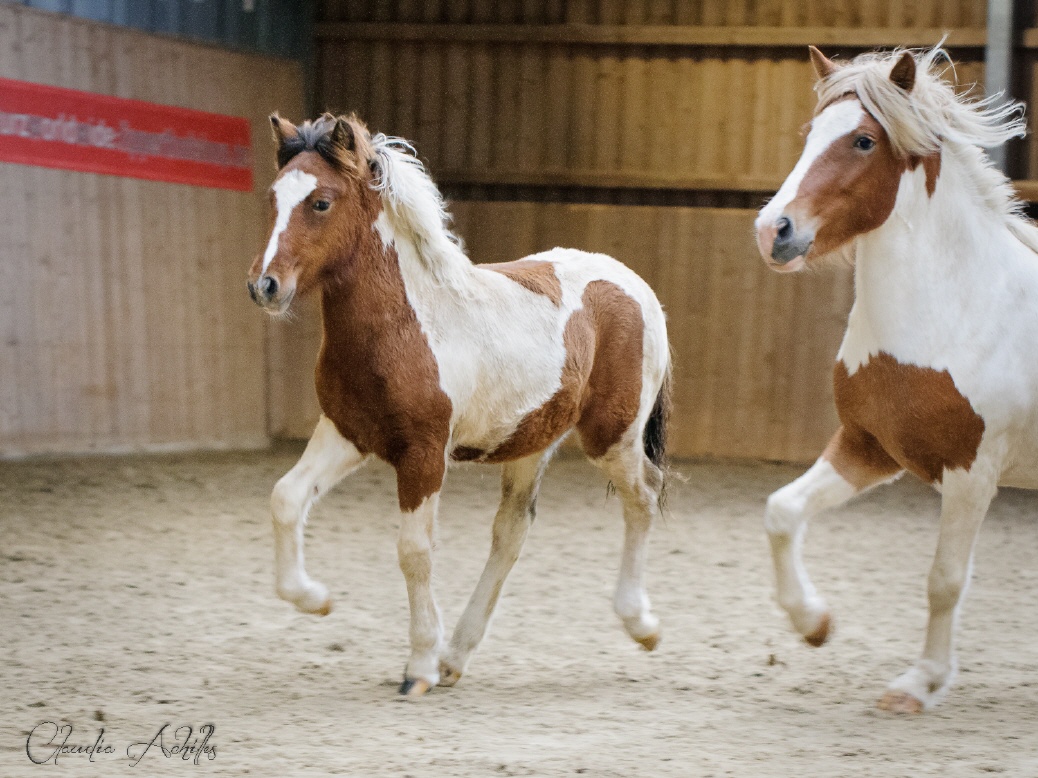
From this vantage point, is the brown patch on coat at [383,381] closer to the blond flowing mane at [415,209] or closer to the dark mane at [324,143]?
the blond flowing mane at [415,209]

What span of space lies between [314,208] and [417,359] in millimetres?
543

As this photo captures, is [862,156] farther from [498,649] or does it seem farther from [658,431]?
[498,649]

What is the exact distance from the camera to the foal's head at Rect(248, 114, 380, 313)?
3.22m

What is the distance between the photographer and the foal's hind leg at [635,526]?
13.2 feet

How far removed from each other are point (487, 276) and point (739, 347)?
19.8ft

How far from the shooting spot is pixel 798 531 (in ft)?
11.8

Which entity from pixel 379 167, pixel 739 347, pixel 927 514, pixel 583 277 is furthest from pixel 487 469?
pixel 379 167

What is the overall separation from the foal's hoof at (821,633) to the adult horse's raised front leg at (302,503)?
1558mm

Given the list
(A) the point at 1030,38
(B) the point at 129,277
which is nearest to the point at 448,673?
(B) the point at 129,277

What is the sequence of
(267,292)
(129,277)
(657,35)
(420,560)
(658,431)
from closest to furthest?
1. (267,292)
2. (420,560)
3. (658,431)
4. (129,277)
5. (657,35)

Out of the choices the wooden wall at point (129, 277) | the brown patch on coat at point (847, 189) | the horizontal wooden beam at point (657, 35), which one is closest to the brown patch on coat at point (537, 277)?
the brown patch on coat at point (847, 189)

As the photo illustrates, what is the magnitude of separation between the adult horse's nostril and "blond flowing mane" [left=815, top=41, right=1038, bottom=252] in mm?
1738

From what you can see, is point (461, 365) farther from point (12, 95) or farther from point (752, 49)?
point (752, 49)

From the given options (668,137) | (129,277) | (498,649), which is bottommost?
(498,649)
